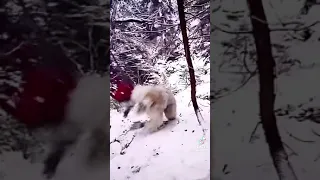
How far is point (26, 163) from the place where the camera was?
1.25 meters

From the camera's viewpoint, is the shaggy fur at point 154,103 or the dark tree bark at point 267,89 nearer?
the dark tree bark at point 267,89

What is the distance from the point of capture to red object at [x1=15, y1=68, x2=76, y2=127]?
1.22m

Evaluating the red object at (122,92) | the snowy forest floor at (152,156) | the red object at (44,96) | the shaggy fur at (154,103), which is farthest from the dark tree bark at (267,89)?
the red object at (44,96)

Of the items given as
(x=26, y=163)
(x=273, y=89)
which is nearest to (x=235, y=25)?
(x=273, y=89)

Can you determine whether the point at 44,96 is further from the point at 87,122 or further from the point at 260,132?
the point at 260,132

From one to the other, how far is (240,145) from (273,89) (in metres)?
0.24

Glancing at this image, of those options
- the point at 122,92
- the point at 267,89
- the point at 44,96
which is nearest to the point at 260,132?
the point at 267,89

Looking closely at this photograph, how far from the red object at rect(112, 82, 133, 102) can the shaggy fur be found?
22mm

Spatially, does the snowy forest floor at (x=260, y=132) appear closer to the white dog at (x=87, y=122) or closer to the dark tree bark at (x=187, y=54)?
the dark tree bark at (x=187, y=54)

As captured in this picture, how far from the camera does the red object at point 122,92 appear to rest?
1.30 m

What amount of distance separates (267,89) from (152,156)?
1.72 feet

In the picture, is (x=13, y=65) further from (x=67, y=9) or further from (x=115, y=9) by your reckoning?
(x=115, y=9)

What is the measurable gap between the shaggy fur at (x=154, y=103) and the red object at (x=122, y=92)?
0.02m

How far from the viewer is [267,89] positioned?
1.17m
